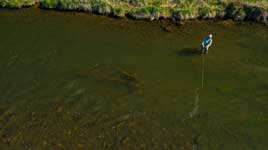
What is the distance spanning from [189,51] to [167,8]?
23.2 ft

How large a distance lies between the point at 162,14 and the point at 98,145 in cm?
1814

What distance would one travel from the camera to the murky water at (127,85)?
96.0 ft

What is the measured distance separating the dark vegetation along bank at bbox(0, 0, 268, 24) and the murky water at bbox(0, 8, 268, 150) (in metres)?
1.01

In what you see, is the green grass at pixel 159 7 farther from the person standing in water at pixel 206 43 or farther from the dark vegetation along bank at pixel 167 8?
the person standing in water at pixel 206 43

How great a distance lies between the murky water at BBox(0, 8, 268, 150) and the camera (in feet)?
96.0

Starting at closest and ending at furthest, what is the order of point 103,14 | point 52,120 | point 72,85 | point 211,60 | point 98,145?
point 98,145, point 52,120, point 72,85, point 211,60, point 103,14

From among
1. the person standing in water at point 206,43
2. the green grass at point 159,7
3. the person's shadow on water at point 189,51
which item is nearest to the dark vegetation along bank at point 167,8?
the green grass at point 159,7

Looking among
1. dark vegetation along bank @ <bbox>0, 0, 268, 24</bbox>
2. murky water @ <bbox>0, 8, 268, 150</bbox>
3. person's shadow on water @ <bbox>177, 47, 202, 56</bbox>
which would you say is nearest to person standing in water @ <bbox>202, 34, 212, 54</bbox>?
person's shadow on water @ <bbox>177, 47, 202, 56</bbox>

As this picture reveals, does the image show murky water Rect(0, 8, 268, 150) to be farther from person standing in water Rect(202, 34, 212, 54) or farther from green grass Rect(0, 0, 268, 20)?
green grass Rect(0, 0, 268, 20)

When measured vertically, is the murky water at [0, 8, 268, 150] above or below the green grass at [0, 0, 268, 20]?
below

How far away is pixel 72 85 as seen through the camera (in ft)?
111

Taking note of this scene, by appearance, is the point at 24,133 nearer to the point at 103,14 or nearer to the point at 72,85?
the point at 72,85

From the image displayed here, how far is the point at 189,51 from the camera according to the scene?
38.0m

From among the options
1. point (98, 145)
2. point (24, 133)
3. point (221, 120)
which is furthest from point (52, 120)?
point (221, 120)
